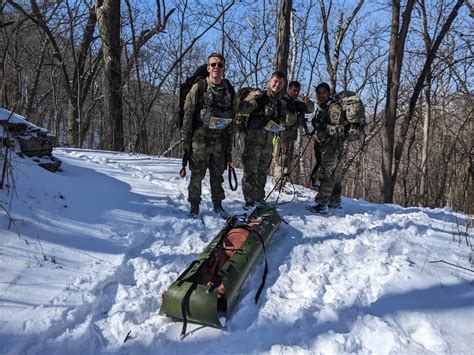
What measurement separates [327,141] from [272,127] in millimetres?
1018

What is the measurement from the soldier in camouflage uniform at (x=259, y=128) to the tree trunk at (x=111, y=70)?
20.9 ft

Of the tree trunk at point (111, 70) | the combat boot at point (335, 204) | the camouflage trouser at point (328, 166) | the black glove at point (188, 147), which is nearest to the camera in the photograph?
the black glove at point (188, 147)

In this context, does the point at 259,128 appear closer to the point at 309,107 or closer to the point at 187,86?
the point at 309,107

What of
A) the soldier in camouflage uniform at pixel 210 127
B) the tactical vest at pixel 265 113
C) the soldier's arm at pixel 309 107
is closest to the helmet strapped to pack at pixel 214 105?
the soldier in camouflage uniform at pixel 210 127

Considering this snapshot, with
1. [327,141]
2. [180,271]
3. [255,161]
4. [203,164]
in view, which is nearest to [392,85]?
[327,141]

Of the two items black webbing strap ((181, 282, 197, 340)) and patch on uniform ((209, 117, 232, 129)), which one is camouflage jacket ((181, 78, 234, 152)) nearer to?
patch on uniform ((209, 117, 232, 129))

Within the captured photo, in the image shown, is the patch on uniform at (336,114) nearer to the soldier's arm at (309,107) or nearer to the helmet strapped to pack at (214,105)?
the soldier's arm at (309,107)

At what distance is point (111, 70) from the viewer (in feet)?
34.2

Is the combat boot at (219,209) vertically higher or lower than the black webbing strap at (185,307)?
higher

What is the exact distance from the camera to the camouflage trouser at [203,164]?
5.00 meters

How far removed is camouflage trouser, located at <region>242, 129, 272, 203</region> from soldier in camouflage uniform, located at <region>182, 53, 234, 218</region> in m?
0.47

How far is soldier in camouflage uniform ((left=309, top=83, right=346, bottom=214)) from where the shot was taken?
5812mm

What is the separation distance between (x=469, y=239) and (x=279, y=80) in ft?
10.8

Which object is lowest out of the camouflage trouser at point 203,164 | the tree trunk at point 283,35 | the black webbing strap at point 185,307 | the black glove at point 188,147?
the black webbing strap at point 185,307
